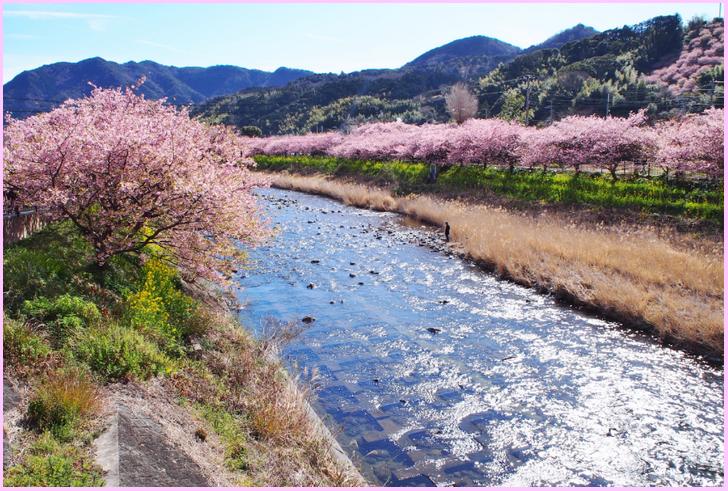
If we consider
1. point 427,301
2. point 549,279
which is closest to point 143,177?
point 427,301

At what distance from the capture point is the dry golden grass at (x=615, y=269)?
1402 centimetres

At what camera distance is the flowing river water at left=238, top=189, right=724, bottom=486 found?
28.4ft

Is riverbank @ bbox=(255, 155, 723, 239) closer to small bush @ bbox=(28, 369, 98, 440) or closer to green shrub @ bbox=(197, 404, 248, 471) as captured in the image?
green shrub @ bbox=(197, 404, 248, 471)

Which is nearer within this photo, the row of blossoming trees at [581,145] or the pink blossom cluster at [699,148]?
the pink blossom cluster at [699,148]

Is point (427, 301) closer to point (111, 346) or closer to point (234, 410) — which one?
point (234, 410)

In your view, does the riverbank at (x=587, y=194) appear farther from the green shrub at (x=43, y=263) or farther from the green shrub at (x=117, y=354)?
the green shrub at (x=43, y=263)

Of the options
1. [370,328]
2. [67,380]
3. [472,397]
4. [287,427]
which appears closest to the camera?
[67,380]

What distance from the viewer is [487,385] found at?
11.3 m

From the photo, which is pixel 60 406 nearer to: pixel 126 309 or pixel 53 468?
pixel 53 468

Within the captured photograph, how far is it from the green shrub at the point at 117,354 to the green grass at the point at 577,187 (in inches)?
938

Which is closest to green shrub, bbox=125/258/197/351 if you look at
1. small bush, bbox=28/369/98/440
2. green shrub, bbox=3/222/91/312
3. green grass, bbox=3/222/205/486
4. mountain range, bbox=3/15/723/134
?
green grass, bbox=3/222/205/486

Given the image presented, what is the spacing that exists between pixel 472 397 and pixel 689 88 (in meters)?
85.4

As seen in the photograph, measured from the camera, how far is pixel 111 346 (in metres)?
8.21

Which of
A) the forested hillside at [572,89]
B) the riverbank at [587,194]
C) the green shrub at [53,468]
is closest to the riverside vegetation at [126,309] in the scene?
the green shrub at [53,468]
